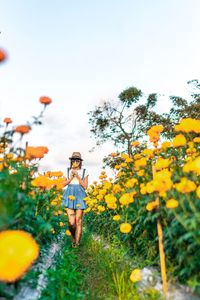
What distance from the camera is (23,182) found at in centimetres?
381

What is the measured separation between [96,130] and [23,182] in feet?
92.0

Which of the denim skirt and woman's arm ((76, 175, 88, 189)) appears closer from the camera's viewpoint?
the denim skirt

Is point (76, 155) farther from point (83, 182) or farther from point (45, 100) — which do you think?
point (45, 100)

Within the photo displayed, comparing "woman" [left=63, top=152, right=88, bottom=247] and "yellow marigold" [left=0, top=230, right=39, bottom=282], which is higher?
"woman" [left=63, top=152, right=88, bottom=247]

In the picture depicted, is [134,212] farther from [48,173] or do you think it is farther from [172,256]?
[48,173]

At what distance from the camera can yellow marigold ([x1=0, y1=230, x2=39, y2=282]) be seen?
147 cm

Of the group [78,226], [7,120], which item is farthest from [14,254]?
[78,226]

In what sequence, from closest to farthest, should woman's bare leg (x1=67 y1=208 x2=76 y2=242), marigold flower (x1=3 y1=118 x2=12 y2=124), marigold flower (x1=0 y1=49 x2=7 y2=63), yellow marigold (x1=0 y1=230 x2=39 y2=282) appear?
yellow marigold (x1=0 y1=230 x2=39 y2=282) < marigold flower (x1=0 y1=49 x2=7 y2=63) < marigold flower (x1=3 y1=118 x2=12 y2=124) < woman's bare leg (x1=67 y1=208 x2=76 y2=242)

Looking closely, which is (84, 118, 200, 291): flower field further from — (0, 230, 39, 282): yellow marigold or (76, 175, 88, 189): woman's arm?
(76, 175, 88, 189): woman's arm

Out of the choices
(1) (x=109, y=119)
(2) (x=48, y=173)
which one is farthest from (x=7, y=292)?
(1) (x=109, y=119)

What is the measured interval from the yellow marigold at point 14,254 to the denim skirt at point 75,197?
669 centimetres

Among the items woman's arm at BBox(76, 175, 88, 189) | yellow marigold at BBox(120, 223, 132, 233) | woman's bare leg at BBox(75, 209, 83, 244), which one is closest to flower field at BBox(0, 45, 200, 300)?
yellow marigold at BBox(120, 223, 132, 233)

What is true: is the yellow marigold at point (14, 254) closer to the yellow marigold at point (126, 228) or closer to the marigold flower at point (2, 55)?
the marigold flower at point (2, 55)

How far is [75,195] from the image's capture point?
831cm
